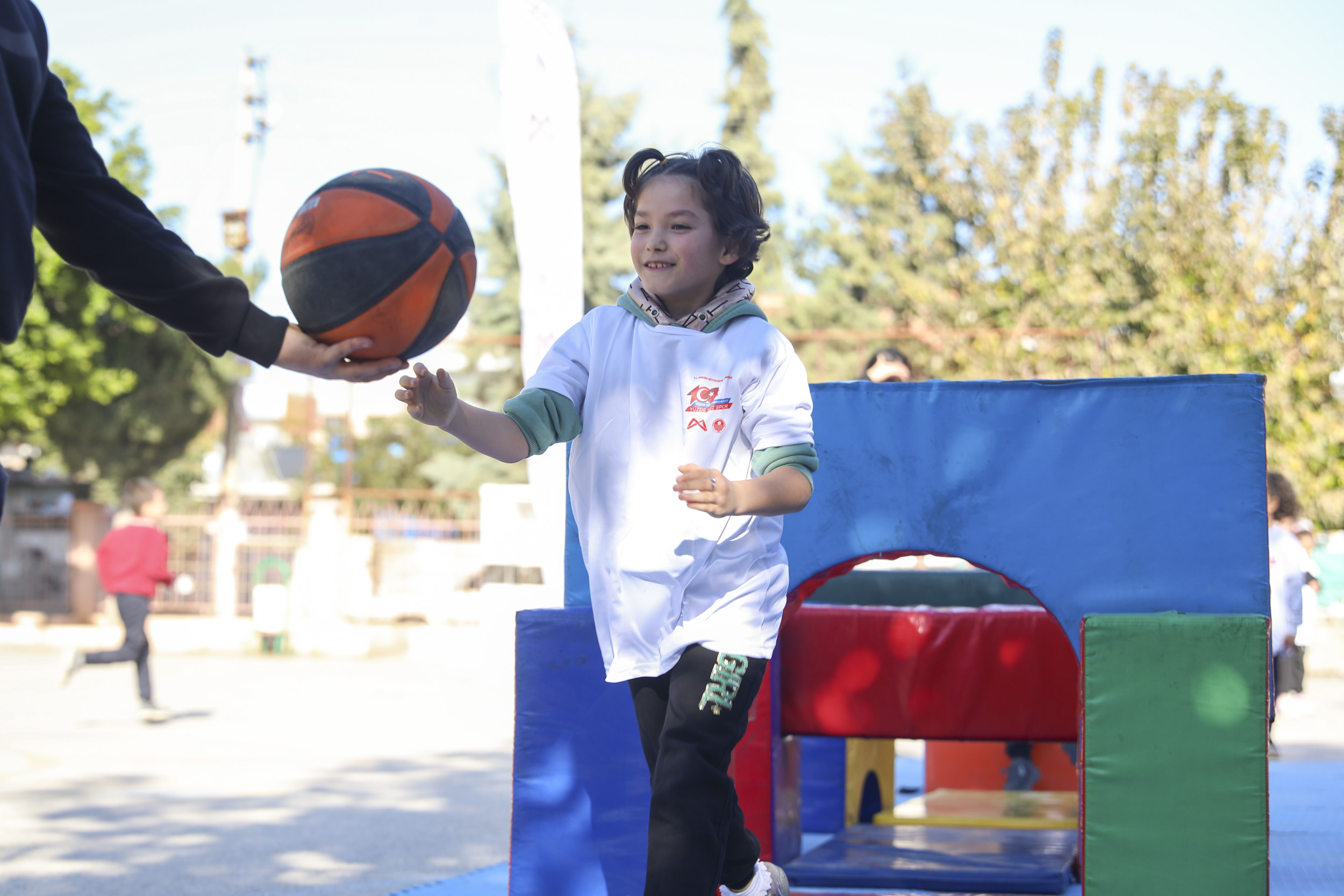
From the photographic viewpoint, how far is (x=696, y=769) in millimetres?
2506

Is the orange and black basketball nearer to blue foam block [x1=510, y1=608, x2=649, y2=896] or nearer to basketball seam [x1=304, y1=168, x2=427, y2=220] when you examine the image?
basketball seam [x1=304, y1=168, x2=427, y2=220]

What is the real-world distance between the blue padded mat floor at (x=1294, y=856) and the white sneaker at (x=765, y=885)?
54 centimetres

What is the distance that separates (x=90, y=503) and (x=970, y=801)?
54.3 feet

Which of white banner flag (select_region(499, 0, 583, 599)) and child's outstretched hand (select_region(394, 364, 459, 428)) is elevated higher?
white banner flag (select_region(499, 0, 583, 599))

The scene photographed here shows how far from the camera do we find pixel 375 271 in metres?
2.44

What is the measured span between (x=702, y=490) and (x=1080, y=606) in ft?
4.69

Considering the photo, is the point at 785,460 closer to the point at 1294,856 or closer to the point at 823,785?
the point at 823,785

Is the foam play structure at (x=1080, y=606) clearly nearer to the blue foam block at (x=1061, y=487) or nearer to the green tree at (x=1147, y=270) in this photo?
the blue foam block at (x=1061, y=487)

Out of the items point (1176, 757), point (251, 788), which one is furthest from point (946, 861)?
point (251, 788)

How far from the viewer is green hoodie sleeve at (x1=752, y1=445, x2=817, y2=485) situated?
8.30 ft

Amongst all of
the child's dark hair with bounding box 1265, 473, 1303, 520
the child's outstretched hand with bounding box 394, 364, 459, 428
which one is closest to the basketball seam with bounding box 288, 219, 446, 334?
the child's outstretched hand with bounding box 394, 364, 459, 428

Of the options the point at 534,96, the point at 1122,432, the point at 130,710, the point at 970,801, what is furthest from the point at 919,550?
the point at 130,710

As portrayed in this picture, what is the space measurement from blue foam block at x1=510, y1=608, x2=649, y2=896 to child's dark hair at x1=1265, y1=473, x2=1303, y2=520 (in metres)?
5.44

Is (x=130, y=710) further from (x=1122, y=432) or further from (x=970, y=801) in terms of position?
(x=1122, y=432)
